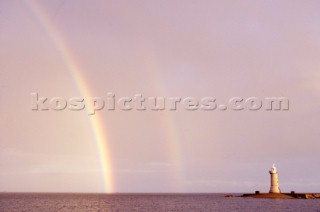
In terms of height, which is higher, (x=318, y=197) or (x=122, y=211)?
(x=122, y=211)

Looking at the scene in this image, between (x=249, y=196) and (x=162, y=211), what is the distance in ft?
278

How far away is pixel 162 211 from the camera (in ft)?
248

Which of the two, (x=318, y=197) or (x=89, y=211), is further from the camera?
(x=318, y=197)

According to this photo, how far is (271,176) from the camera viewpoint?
116 meters

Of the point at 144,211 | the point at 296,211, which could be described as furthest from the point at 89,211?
the point at 296,211

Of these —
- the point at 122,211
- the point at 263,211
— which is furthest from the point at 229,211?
the point at 122,211

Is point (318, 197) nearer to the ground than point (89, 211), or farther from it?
nearer to the ground

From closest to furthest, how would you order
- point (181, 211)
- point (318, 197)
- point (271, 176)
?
point (181, 211), point (271, 176), point (318, 197)

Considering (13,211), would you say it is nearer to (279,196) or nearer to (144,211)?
(144,211)

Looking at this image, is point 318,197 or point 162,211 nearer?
point 162,211

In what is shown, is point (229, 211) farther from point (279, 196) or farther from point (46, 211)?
point (279, 196)

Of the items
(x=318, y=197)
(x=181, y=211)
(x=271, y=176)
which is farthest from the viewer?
(x=318, y=197)

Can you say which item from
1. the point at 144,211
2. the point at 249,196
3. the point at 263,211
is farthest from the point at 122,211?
the point at 249,196

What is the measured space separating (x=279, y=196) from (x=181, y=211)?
51903 mm
